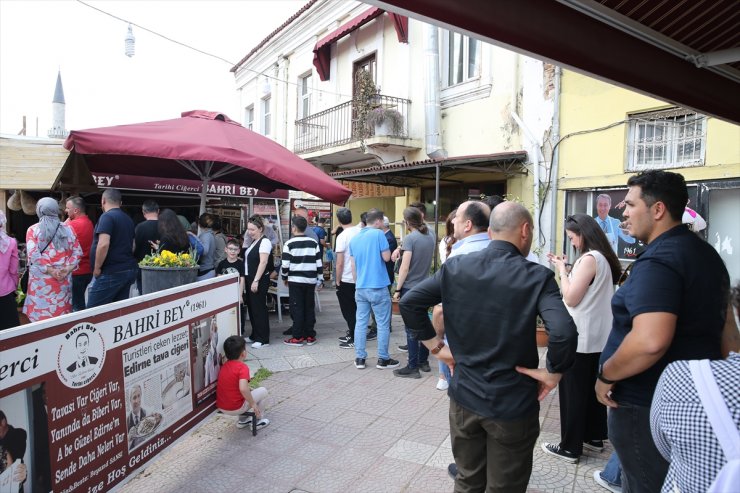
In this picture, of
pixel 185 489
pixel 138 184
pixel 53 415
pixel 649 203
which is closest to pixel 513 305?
pixel 649 203

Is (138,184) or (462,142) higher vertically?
(462,142)

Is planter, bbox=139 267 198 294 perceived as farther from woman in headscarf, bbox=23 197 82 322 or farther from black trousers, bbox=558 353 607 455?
black trousers, bbox=558 353 607 455

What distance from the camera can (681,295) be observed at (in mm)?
1846

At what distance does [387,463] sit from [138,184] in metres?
7.32

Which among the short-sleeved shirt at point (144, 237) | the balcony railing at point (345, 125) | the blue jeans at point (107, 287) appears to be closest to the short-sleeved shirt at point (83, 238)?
the blue jeans at point (107, 287)

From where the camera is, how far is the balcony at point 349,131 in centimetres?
1106

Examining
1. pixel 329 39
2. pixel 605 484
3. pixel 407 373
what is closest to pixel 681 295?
pixel 605 484

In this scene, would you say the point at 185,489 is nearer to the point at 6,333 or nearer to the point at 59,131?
the point at 6,333

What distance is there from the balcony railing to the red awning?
1.58 meters

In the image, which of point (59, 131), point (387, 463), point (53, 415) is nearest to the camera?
point (53, 415)

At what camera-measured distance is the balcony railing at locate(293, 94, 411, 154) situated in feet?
37.0

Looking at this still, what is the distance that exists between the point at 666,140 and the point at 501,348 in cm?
680

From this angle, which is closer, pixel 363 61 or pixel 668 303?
pixel 668 303

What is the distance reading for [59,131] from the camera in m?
27.1
